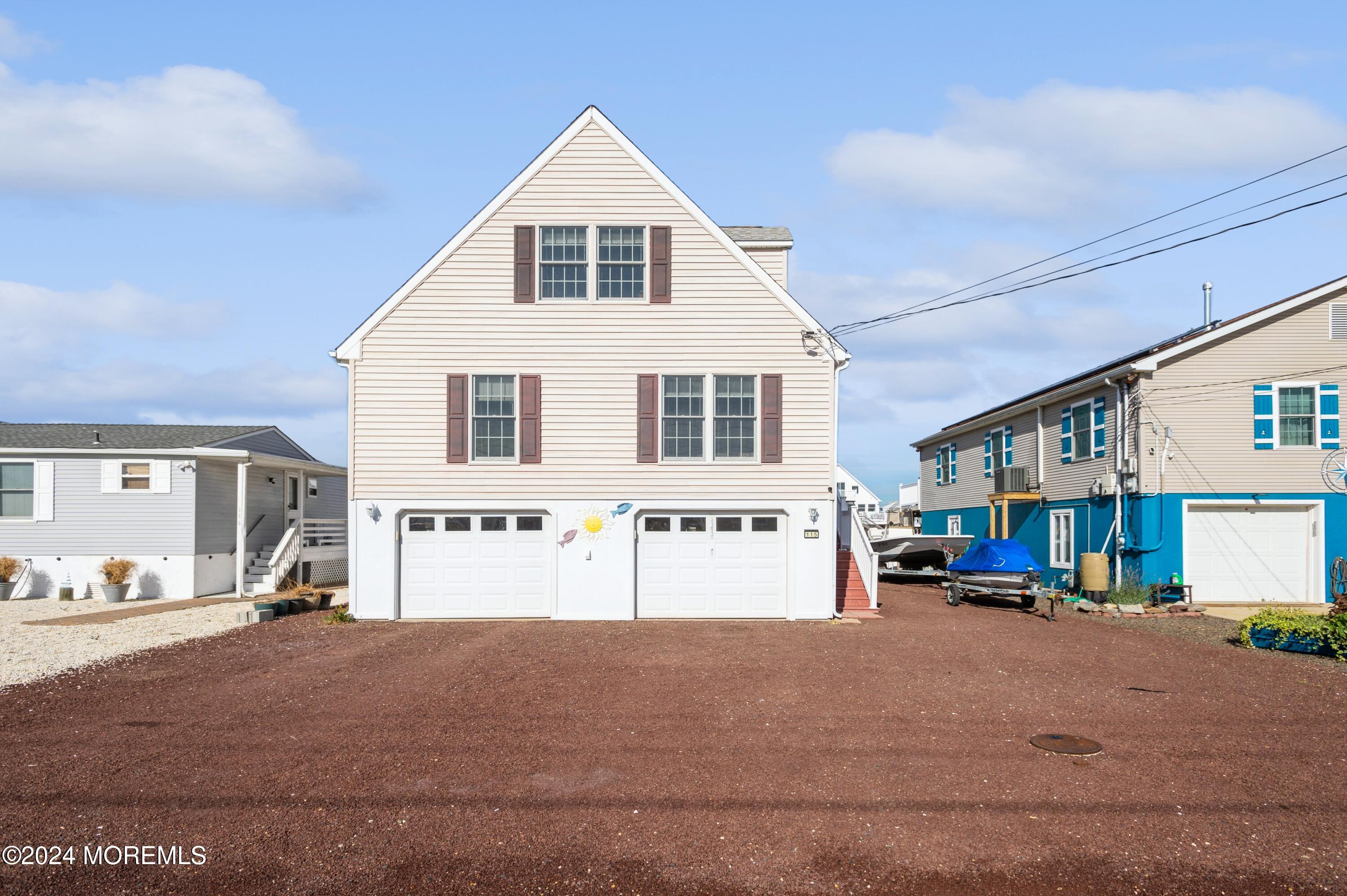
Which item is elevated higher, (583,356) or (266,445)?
(583,356)

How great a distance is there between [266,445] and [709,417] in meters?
15.9

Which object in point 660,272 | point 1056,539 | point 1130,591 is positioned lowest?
point 1130,591

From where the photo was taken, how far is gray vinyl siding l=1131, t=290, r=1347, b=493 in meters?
21.3

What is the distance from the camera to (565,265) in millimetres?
18281

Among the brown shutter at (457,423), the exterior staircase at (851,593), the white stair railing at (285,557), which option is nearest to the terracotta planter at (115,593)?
the white stair railing at (285,557)

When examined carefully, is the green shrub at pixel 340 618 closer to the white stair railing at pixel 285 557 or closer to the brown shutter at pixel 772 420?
the white stair railing at pixel 285 557

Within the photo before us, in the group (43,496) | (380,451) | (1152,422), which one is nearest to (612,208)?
(380,451)

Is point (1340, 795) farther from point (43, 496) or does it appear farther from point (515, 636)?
point (43, 496)

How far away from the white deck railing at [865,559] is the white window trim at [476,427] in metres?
8.02

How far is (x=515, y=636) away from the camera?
1573cm

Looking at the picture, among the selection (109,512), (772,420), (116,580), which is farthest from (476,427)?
(109,512)

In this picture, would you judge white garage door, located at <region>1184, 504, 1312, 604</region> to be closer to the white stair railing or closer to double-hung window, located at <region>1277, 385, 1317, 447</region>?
double-hung window, located at <region>1277, 385, 1317, 447</region>

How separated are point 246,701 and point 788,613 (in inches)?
424

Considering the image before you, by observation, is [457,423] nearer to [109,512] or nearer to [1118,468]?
[109,512]
